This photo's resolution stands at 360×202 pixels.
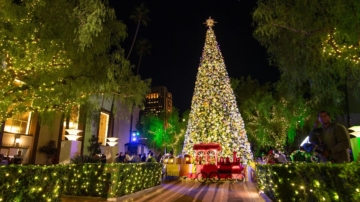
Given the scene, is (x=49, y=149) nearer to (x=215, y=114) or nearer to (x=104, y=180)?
(x=215, y=114)

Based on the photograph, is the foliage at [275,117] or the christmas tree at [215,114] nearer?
the christmas tree at [215,114]

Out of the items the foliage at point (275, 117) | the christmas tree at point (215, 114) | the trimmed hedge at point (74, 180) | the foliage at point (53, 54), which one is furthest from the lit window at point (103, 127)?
the foliage at point (53, 54)

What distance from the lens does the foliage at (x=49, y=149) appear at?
704 inches

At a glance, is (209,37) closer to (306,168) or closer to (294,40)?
(294,40)

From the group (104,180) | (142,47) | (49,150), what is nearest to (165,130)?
(142,47)

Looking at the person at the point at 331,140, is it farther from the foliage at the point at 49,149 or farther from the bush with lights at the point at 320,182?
the foliage at the point at 49,149

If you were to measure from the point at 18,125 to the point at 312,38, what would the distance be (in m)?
18.0

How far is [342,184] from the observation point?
2914mm

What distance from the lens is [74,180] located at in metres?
8.16

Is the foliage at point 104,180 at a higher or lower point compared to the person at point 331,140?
lower

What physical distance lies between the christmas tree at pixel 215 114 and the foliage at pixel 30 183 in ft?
43.6

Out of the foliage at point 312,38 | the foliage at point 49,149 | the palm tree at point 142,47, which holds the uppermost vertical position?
the palm tree at point 142,47

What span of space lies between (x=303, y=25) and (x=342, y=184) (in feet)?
17.8

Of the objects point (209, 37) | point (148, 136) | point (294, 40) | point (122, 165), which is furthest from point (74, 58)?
point (148, 136)
